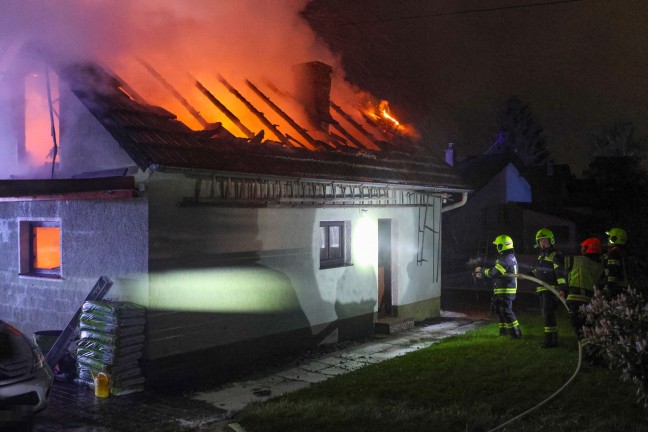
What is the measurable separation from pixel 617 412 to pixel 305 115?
319 inches

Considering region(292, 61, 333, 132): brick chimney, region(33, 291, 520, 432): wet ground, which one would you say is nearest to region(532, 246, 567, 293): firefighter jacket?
region(33, 291, 520, 432): wet ground

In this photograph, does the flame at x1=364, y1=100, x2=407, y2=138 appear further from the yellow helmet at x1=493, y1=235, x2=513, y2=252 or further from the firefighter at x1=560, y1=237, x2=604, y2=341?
the firefighter at x1=560, y1=237, x2=604, y2=341

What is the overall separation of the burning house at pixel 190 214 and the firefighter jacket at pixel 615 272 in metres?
3.96

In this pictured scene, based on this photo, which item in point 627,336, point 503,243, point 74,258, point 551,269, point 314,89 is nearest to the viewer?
point 627,336

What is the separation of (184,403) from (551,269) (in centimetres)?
677

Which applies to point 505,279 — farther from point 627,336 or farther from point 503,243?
point 627,336

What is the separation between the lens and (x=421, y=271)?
1346cm

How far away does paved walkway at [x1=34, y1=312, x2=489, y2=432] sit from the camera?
6.52m

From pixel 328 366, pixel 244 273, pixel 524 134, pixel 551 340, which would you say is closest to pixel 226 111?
pixel 244 273

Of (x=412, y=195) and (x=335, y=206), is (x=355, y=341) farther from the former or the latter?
(x=412, y=195)

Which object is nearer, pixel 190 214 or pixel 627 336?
pixel 627 336

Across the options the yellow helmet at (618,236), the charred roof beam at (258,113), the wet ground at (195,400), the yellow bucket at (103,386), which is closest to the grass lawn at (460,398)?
the wet ground at (195,400)

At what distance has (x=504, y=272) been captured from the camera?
35.4 ft

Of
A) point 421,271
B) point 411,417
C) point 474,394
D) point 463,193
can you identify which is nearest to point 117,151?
point 411,417
